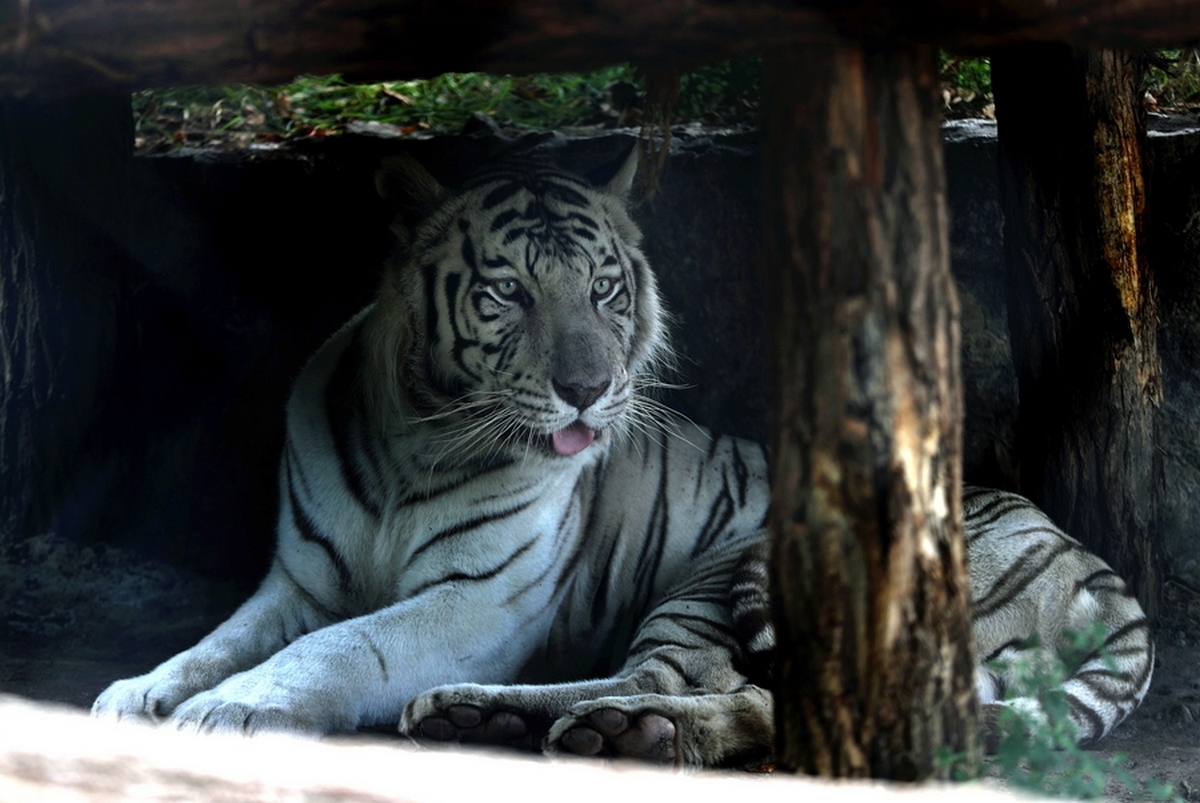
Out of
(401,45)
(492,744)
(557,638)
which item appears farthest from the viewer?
(557,638)

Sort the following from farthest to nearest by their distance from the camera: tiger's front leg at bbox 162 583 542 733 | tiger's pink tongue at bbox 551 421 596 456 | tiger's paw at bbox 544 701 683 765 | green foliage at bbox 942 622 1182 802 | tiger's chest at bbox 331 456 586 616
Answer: tiger's chest at bbox 331 456 586 616, tiger's pink tongue at bbox 551 421 596 456, tiger's front leg at bbox 162 583 542 733, tiger's paw at bbox 544 701 683 765, green foliage at bbox 942 622 1182 802

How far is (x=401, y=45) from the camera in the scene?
5.49 ft

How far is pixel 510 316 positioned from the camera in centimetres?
292

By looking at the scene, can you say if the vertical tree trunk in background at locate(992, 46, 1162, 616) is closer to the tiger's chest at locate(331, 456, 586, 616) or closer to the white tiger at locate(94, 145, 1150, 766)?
the white tiger at locate(94, 145, 1150, 766)

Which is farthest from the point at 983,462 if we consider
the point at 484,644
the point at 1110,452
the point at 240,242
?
the point at 240,242

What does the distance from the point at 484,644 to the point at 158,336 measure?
1.67 metres

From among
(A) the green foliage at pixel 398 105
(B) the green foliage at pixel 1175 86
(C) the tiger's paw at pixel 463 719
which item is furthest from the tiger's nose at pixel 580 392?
(B) the green foliage at pixel 1175 86

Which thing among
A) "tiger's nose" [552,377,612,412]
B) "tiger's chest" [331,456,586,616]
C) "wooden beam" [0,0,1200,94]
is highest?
"wooden beam" [0,0,1200,94]

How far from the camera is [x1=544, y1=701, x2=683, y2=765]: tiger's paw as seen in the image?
2.39 meters

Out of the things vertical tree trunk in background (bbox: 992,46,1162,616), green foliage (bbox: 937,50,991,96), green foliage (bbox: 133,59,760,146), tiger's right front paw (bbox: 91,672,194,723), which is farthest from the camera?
green foliage (bbox: 133,59,760,146)

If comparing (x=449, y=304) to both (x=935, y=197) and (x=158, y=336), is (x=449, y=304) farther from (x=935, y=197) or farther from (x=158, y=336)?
(x=935, y=197)

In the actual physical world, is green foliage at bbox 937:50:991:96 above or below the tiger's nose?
above

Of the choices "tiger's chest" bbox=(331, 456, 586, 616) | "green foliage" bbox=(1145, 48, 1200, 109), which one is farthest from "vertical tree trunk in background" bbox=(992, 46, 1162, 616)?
"tiger's chest" bbox=(331, 456, 586, 616)

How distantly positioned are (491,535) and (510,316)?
0.55 meters
